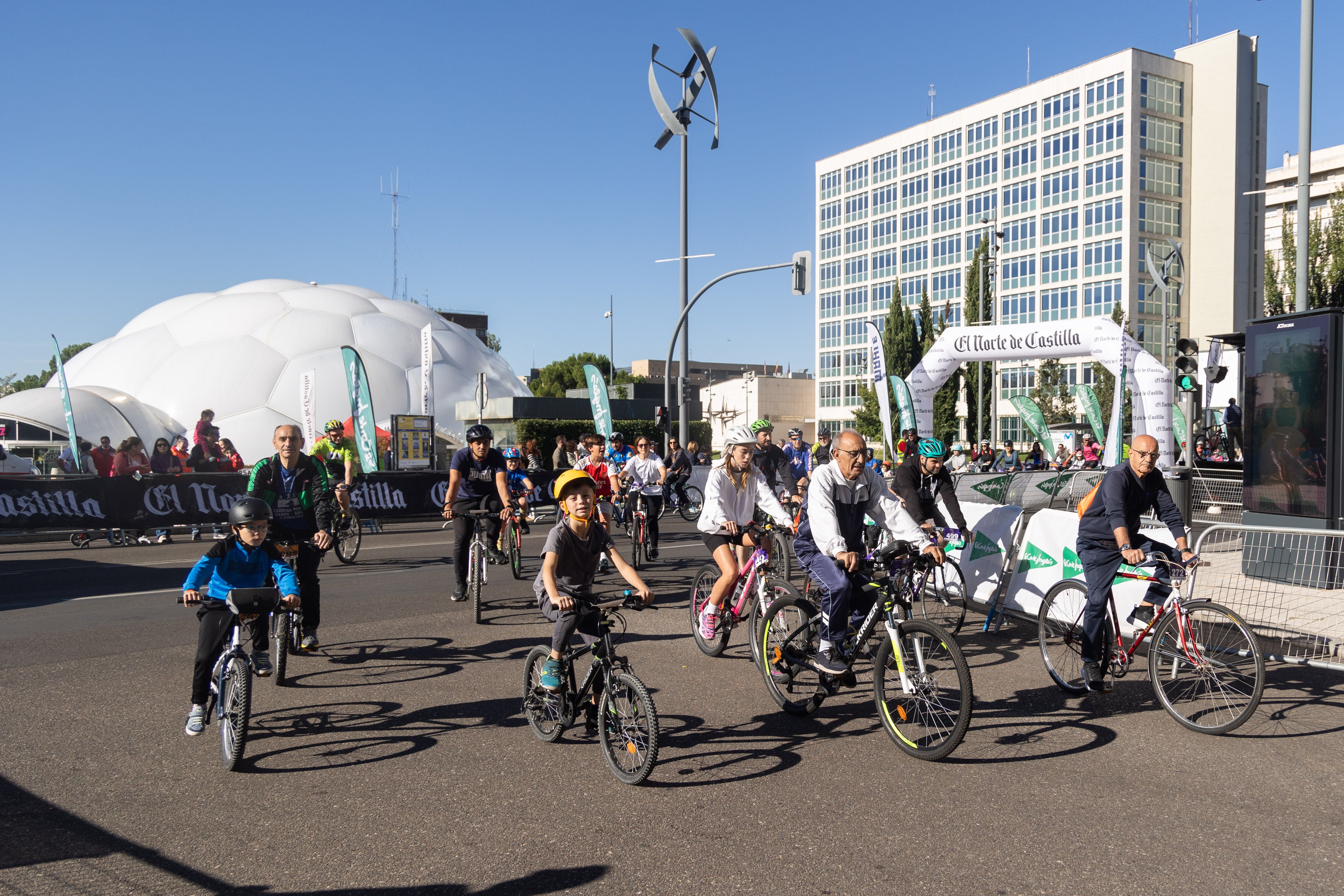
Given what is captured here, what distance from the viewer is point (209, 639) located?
5070 millimetres

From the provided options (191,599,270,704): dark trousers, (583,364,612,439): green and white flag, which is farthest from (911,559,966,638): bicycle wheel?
(583,364,612,439): green and white flag

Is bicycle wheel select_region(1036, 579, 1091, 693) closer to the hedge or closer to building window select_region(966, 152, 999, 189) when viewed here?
the hedge

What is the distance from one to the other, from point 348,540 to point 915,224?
72.6 m

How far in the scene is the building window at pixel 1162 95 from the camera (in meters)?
64.0

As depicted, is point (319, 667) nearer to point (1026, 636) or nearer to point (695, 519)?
point (1026, 636)

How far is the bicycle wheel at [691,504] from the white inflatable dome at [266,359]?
28.3 m

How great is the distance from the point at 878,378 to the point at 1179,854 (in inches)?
716

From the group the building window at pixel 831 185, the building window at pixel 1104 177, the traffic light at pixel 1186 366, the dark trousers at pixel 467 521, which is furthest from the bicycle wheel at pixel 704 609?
the building window at pixel 831 185

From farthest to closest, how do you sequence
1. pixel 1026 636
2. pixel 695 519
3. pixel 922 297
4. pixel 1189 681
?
pixel 922 297 < pixel 695 519 < pixel 1026 636 < pixel 1189 681

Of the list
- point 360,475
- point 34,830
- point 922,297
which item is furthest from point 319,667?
point 922,297

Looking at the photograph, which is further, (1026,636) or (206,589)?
(1026,636)

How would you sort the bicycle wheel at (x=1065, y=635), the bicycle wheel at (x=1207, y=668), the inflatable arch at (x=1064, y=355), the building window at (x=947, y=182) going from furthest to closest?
the building window at (x=947, y=182), the inflatable arch at (x=1064, y=355), the bicycle wheel at (x=1065, y=635), the bicycle wheel at (x=1207, y=668)

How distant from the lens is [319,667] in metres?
7.26

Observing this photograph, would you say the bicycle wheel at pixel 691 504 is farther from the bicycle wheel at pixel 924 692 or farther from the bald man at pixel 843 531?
the bicycle wheel at pixel 924 692
